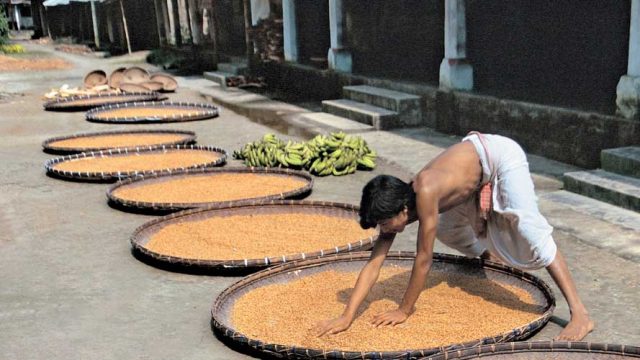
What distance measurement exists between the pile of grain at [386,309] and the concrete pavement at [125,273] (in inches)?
8.1

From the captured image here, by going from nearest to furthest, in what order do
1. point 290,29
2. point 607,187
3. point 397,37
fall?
point 607,187
point 397,37
point 290,29

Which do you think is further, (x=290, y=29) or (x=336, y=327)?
(x=290, y=29)

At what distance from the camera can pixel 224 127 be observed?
11117 mm

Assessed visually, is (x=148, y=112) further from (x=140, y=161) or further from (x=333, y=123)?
(x=140, y=161)

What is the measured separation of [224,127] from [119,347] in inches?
298

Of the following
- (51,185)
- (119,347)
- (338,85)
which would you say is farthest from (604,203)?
(338,85)

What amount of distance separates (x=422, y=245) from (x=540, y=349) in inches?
27.5

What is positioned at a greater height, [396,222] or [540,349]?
[396,222]

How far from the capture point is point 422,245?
3430 mm

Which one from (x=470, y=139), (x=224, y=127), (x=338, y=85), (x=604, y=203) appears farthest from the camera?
(x=338, y=85)

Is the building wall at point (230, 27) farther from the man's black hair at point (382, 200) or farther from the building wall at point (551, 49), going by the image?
the man's black hair at point (382, 200)

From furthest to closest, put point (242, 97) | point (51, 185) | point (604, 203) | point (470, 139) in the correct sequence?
1. point (242, 97)
2. point (51, 185)
3. point (604, 203)
4. point (470, 139)

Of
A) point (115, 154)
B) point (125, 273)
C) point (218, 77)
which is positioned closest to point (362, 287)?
point (125, 273)

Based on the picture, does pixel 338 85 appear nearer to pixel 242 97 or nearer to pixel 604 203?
pixel 242 97
